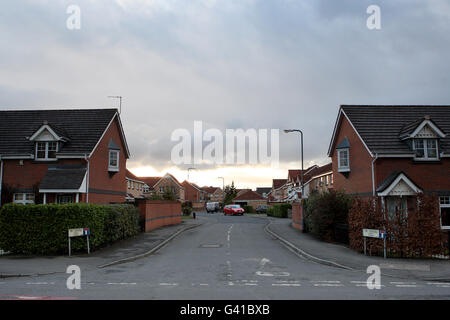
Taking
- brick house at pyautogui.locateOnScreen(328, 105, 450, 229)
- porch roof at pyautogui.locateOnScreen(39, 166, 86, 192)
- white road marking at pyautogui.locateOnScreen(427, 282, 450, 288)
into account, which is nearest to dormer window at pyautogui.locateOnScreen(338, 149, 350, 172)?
brick house at pyautogui.locateOnScreen(328, 105, 450, 229)

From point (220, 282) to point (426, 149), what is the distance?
18.1 m

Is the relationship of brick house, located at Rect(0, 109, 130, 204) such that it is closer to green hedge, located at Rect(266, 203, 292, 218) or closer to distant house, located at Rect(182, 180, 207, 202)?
green hedge, located at Rect(266, 203, 292, 218)

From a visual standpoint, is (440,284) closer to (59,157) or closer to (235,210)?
(59,157)

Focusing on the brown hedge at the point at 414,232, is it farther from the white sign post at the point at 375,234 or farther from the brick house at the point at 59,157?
the brick house at the point at 59,157

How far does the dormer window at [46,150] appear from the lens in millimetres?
24938

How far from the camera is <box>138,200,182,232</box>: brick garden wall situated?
25.0m

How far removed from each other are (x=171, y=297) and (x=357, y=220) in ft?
37.2

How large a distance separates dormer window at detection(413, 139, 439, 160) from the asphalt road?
12082 mm

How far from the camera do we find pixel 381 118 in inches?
1005

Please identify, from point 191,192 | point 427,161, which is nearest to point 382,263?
point 427,161

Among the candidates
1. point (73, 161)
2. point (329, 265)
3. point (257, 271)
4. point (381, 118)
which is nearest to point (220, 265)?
point (257, 271)

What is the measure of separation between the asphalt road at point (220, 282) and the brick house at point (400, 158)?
899 centimetres

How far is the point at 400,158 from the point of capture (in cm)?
2242

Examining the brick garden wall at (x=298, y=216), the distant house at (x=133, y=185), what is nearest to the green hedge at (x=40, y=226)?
the brick garden wall at (x=298, y=216)
